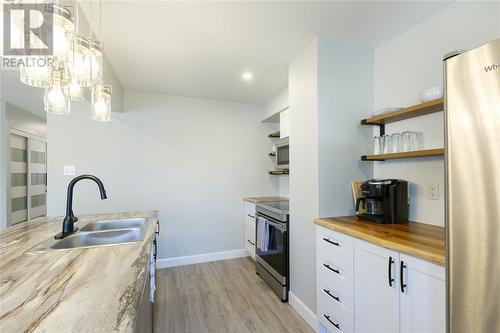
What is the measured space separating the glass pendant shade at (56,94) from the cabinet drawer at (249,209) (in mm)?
2346

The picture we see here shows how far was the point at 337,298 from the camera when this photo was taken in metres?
1.61

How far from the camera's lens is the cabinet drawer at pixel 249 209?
321 cm

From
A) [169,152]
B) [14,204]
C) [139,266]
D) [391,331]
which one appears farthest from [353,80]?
[14,204]

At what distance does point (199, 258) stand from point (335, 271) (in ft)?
7.58

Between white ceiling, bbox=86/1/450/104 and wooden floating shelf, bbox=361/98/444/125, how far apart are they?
69cm

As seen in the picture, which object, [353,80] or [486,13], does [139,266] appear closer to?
[353,80]

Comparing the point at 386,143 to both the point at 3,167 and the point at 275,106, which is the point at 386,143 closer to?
the point at 275,106

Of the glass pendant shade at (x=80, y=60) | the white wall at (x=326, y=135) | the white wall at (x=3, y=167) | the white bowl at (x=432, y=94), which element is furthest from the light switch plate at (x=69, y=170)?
the white bowl at (x=432, y=94)

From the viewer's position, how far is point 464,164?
2.77 feet

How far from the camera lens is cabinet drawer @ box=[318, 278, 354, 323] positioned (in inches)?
58.9

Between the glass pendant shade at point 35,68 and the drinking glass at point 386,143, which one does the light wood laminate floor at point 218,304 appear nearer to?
the drinking glass at point 386,143

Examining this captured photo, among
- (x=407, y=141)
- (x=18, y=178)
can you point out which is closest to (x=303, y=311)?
(x=407, y=141)

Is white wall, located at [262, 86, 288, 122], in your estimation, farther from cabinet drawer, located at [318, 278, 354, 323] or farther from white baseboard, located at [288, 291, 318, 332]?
white baseboard, located at [288, 291, 318, 332]

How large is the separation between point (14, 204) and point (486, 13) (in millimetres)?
6536
